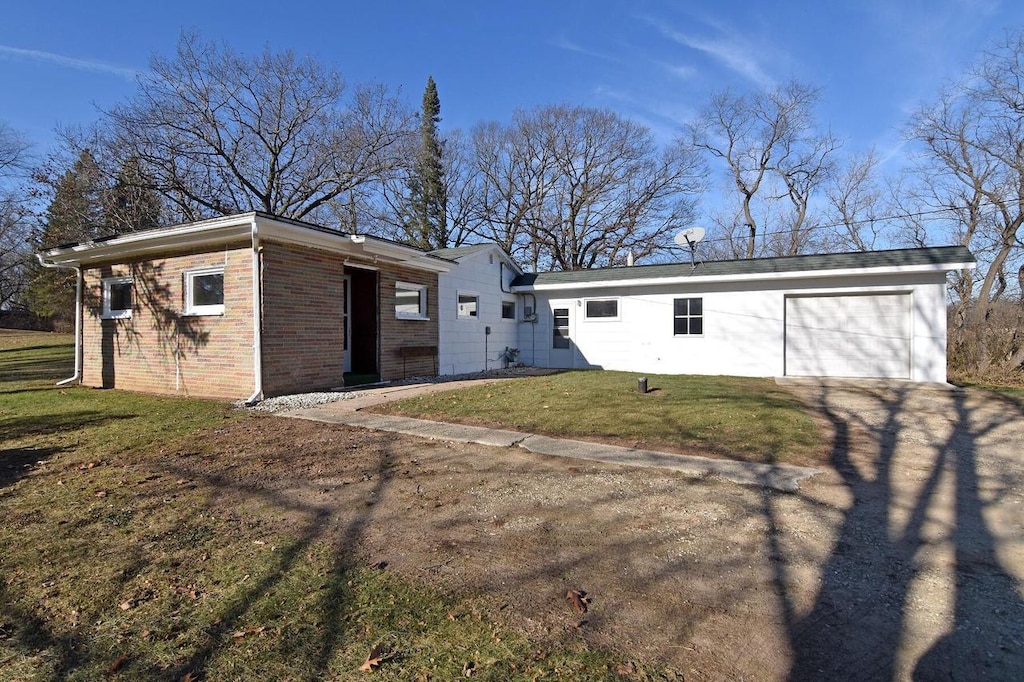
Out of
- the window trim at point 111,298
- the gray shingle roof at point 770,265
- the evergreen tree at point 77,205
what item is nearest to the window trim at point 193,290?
the window trim at point 111,298

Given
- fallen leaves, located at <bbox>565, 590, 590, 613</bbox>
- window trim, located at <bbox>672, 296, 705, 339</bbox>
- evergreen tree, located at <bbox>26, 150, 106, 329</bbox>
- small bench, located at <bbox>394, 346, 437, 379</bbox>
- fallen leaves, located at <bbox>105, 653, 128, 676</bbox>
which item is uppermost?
evergreen tree, located at <bbox>26, 150, 106, 329</bbox>

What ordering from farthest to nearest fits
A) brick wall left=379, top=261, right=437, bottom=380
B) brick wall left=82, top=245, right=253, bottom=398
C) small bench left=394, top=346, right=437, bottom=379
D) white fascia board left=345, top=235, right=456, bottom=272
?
small bench left=394, top=346, right=437, bottom=379 → brick wall left=379, top=261, right=437, bottom=380 → white fascia board left=345, top=235, right=456, bottom=272 → brick wall left=82, top=245, right=253, bottom=398

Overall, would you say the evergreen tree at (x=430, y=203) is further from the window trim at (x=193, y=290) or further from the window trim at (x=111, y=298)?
the window trim at (x=193, y=290)

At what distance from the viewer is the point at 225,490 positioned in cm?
423

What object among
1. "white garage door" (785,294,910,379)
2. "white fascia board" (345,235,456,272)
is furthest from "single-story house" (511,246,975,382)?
"white fascia board" (345,235,456,272)

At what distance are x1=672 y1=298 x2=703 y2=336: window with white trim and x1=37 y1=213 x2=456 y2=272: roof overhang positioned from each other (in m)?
7.22

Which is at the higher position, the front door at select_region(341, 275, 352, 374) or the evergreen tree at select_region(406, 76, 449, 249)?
the evergreen tree at select_region(406, 76, 449, 249)

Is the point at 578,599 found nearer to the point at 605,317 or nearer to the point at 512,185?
the point at 605,317

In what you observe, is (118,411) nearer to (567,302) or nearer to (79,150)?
(567,302)

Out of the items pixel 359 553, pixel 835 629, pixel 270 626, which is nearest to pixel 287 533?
pixel 359 553

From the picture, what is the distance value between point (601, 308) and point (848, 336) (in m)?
6.42

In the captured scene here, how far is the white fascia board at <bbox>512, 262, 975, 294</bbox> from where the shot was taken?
11.7 m

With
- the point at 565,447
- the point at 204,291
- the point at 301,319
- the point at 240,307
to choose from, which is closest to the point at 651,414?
the point at 565,447

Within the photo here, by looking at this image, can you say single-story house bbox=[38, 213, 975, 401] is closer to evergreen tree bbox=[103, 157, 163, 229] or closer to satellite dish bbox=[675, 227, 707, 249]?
satellite dish bbox=[675, 227, 707, 249]
